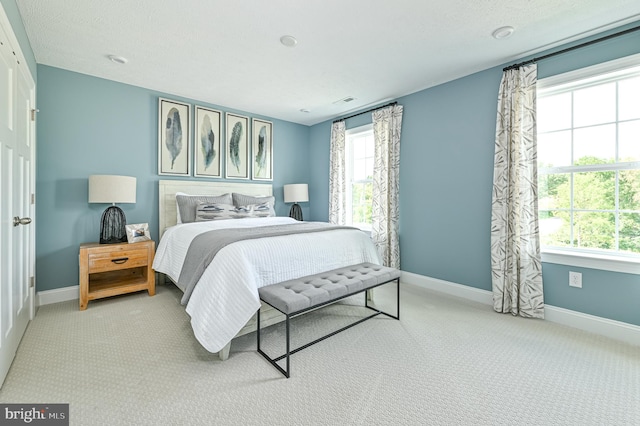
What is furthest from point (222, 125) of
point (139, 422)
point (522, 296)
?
point (522, 296)

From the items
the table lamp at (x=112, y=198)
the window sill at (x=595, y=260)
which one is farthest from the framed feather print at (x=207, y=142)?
the window sill at (x=595, y=260)

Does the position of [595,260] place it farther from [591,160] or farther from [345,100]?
[345,100]

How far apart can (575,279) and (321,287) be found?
2227 millimetres

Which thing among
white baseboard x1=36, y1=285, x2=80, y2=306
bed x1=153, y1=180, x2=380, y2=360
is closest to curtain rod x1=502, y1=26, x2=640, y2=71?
bed x1=153, y1=180, x2=380, y2=360

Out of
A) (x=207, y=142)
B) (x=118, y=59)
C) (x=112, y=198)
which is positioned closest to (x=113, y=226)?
(x=112, y=198)

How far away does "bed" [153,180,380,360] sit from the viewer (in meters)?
1.84

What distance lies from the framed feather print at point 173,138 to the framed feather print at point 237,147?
1.85ft

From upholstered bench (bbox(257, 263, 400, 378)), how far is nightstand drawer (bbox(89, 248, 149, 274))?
1841 millimetres

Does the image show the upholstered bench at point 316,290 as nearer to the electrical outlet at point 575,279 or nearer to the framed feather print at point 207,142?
the electrical outlet at point 575,279

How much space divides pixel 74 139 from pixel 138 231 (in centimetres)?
120

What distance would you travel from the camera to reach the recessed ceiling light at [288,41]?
2399 mm

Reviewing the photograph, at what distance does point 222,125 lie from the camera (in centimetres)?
413

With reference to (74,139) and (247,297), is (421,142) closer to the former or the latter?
(247,297)

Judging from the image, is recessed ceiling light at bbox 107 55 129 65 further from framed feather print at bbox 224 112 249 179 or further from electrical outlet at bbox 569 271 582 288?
electrical outlet at bbox 569 271 582 288
